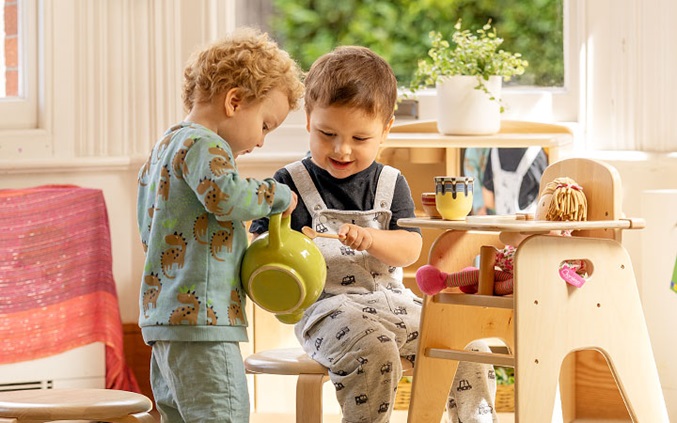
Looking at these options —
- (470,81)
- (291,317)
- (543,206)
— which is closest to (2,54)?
(470,81)

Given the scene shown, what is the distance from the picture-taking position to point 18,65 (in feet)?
10.5

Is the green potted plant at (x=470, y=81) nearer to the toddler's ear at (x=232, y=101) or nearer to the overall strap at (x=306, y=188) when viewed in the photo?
the overall strap at (x=306, y=188)

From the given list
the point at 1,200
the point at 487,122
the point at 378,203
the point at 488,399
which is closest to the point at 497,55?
the point at 487,122

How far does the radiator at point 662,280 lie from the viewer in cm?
275

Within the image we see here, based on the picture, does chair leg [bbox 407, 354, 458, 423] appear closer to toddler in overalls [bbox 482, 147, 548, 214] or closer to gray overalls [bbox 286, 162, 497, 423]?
gray overalls [bbox 286, 162, 497, 423]

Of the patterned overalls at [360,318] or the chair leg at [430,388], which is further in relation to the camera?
the chair leg at [430,388]

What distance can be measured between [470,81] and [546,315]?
3.92ft

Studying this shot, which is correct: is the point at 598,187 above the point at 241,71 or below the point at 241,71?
below

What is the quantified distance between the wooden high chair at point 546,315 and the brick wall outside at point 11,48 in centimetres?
163

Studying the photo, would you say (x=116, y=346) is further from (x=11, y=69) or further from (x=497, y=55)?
(x=497, y=55)

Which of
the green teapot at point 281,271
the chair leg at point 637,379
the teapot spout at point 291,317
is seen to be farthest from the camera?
the chair leg at point 637,379

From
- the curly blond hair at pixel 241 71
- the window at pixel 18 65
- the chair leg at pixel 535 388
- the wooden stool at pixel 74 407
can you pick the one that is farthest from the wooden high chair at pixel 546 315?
the window at pixel 18 65

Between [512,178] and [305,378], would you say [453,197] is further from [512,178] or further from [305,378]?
[512,178]

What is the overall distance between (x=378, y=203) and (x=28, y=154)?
1.39 meters
